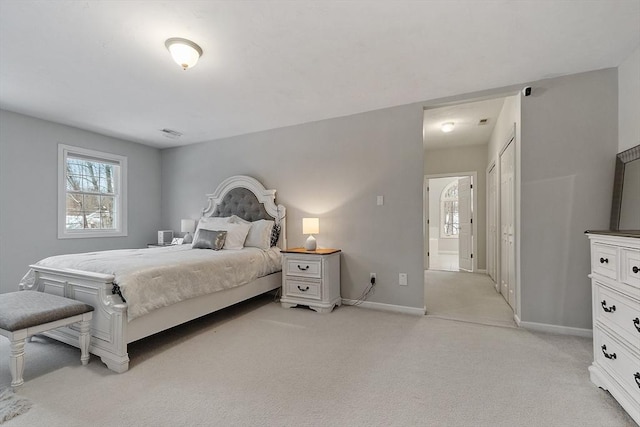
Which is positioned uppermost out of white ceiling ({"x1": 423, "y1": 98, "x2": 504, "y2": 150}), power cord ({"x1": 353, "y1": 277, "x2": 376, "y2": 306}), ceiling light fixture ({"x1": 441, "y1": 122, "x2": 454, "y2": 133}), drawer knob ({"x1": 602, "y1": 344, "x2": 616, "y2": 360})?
white ceiling ({"x1": 423, "y1": 98, "x2": 504, "y2": 150})

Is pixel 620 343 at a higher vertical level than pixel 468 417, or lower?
higher

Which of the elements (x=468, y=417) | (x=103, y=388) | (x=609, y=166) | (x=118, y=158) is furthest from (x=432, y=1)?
(x=118, y=158)

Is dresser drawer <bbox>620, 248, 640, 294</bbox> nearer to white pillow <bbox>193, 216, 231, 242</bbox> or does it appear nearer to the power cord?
the power cord

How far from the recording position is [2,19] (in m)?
1.92

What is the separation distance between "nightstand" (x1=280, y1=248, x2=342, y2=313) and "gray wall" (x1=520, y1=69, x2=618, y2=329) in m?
1.96

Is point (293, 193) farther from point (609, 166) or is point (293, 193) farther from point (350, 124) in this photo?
point (609, 166)

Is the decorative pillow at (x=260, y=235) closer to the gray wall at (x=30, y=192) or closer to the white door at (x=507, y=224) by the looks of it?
the gray wall at (x=30, y=192)

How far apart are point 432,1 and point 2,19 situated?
281 cm

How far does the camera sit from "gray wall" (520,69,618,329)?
8.61 feet

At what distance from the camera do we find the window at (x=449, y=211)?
9.18 meters

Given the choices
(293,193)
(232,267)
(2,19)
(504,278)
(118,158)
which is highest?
(2,19)

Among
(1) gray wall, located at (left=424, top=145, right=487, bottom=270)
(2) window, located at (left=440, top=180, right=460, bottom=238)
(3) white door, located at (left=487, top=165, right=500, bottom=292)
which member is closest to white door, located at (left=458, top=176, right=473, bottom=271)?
(1) gray wall, located at (left=424, top=145, right=487, bottom=270)

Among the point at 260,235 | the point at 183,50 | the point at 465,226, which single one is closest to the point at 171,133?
the point at 260,235

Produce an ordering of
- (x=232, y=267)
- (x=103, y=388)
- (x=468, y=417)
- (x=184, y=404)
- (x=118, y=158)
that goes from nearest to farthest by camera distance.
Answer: (x=468, y=417) < (x=184, y=404) < (x=103, y=388) < (x=232, y=267) < (x=118, y=158)
